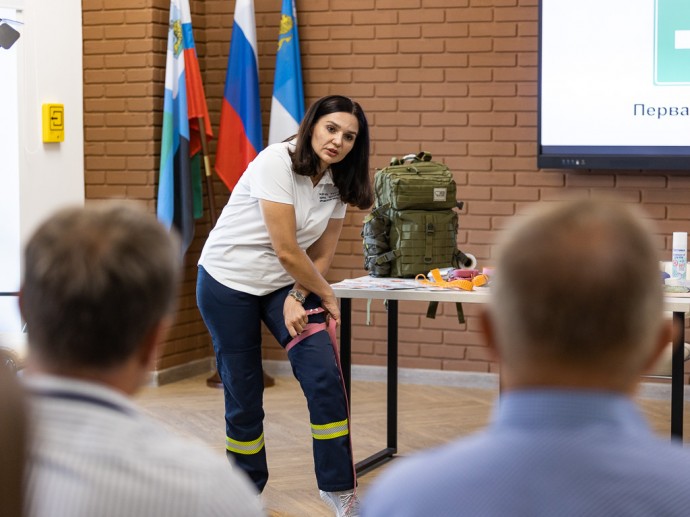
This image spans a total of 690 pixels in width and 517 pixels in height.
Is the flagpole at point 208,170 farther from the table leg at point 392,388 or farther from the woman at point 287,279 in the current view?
the woman at point 287,279

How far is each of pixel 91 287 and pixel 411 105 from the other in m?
4.70

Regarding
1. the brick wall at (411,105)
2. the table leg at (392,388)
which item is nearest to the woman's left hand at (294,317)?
the table leg at (392,388)

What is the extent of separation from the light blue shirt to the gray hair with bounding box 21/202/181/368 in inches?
11.8

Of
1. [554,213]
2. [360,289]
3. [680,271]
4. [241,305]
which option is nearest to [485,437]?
[554,213]

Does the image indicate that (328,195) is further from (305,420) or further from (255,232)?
(305,420)

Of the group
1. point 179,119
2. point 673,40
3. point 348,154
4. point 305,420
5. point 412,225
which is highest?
point 673,40

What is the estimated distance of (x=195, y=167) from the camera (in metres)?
5.59

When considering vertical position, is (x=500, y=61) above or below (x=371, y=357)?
above

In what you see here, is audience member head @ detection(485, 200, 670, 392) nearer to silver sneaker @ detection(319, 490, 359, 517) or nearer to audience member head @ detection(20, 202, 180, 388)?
audience member head @ detection(20, 202, 180, 388)

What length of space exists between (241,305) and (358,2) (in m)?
2.77

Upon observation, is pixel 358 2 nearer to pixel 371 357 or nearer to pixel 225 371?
pixel 371 357

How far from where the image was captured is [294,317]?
326 cm

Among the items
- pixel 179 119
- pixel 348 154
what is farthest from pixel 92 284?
pixel 179 119

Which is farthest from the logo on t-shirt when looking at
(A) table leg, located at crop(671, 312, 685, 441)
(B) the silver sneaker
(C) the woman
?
(A) table leg, located at crop(671, 312, 685, 441)
